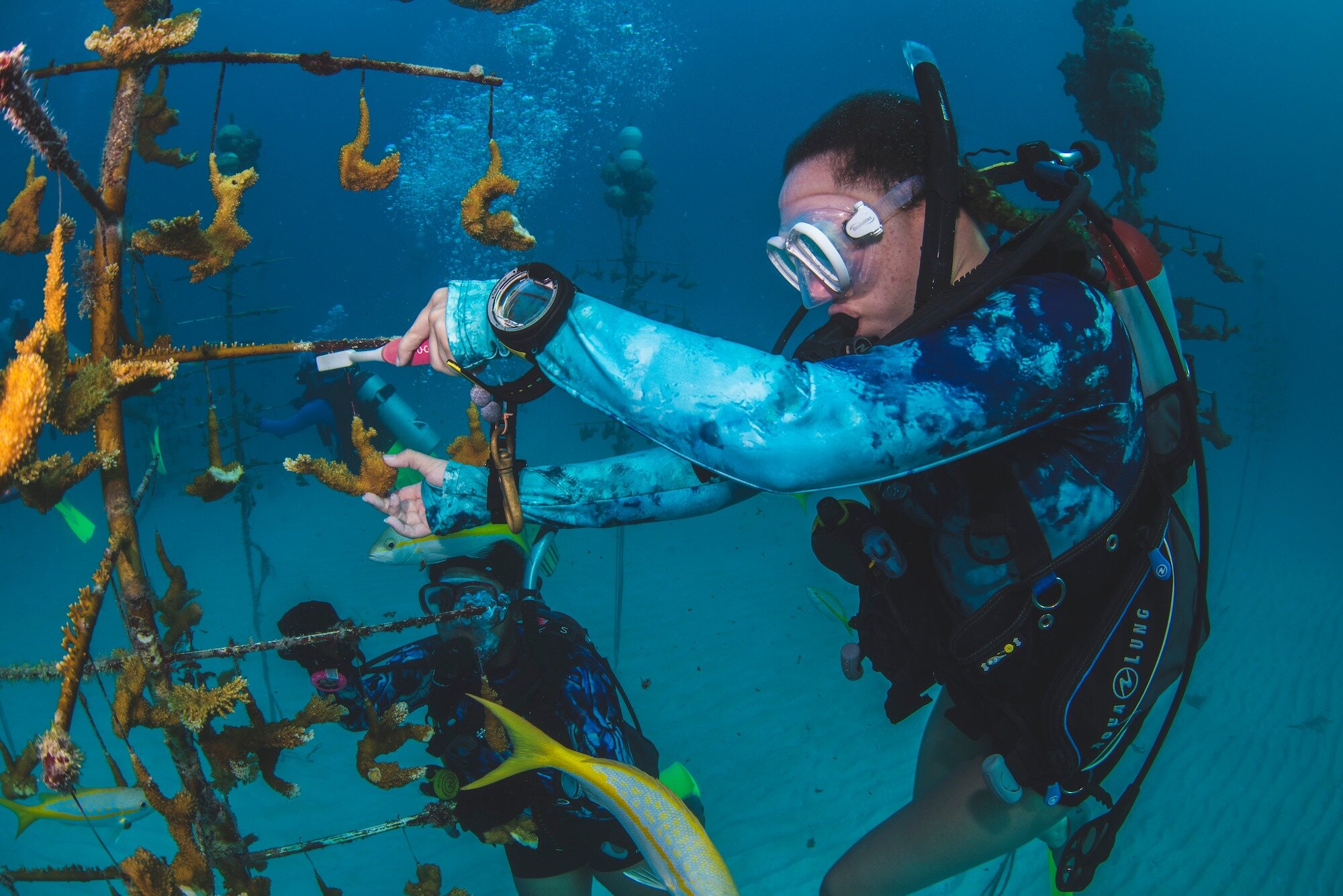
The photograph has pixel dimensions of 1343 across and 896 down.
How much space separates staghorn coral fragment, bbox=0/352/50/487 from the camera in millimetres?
899

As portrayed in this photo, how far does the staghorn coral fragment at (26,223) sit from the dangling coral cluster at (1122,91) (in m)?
11.6

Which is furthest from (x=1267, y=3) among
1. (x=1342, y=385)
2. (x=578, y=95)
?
(x=578, y=95)

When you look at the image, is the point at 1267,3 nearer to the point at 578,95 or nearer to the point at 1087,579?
the point at 578,95

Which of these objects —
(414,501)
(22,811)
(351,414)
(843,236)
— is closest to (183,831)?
(414,501)

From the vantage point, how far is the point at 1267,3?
Answer: 8519 cm

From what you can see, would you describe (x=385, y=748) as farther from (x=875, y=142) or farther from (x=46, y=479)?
(x=875, y=142)

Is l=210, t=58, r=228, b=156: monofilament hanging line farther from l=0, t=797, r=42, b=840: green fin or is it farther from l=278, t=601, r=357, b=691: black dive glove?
l=0, t=797, r=42, b=840: green fin

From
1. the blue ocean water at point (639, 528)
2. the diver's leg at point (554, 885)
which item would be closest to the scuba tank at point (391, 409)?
the blue ocean water at point (639, 528)

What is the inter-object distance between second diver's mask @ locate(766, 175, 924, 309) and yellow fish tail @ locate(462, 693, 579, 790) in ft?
4.71

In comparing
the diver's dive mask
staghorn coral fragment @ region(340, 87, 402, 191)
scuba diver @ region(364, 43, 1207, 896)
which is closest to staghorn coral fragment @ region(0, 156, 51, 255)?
staghorn coral fragment @ region(340, 87, 402, 191)

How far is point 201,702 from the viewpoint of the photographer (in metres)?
1.34

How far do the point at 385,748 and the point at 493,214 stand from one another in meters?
1.59

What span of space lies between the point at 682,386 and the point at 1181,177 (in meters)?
129

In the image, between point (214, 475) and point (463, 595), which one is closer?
point (214, 475)
